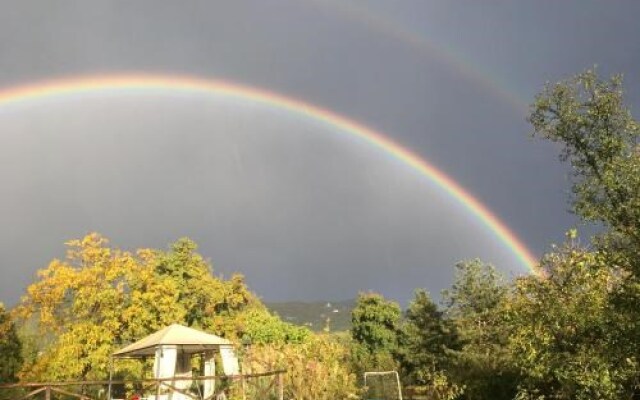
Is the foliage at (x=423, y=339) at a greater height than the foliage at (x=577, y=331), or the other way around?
the foliage at (x=423, y=339)

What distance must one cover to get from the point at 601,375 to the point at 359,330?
3521 centimetres

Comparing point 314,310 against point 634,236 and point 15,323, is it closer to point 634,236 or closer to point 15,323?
point 15,323

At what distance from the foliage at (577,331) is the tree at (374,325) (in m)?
29.0

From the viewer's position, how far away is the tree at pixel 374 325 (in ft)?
139

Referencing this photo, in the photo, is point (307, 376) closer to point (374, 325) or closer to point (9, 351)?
point (9, 351)

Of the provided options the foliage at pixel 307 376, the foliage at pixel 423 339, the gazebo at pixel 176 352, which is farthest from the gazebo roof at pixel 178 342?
the foliage at pixel 423 339

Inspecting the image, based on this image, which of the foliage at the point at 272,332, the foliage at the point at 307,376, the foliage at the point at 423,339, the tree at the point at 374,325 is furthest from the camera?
the tree at the point at 374,325

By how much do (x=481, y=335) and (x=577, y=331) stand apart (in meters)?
22.4

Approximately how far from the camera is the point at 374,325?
43094mm

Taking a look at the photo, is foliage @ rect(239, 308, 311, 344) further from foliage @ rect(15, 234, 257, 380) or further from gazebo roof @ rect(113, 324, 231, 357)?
gazebo roof @ rect(113, 324, 231, 357)

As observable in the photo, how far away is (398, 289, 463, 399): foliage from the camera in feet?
119

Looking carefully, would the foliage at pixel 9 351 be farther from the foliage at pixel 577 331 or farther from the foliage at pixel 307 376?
the foliage at pixel 577 331

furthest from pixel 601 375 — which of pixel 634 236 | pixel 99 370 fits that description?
pixel 99 370

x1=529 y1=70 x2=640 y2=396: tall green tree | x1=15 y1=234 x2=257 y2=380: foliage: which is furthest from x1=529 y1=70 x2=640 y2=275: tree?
x1=15 y1=234 x2=257 y2=380: foliage
